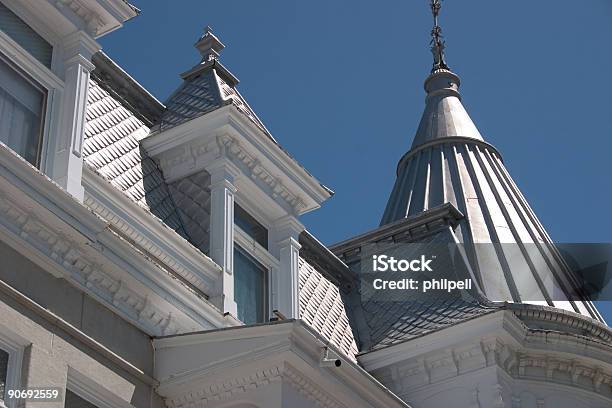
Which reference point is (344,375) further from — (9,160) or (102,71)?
(102,71)

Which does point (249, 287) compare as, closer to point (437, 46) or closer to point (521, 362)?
point (521, 362)

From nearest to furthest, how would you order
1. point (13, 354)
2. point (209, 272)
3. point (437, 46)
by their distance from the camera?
point (13, 354) → point (209, 272) → point (437, 46)

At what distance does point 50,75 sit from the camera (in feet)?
46.9

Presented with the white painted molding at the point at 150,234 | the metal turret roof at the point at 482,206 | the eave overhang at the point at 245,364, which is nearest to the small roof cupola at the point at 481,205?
the metal turret roof at the point at 482,206

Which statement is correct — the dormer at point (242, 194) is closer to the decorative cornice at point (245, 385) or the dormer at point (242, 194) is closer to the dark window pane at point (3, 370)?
the decorative cornice at point (245, 385)

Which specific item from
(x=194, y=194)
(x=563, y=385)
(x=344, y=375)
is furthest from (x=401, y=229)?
(x=344, y=375)

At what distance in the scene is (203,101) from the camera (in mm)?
17797

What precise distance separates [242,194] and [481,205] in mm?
7814

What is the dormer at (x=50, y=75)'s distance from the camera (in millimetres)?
13742

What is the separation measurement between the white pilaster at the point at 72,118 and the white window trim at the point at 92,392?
6.71 feet

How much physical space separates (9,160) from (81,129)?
6.73ft

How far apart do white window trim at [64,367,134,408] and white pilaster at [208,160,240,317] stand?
8.23ft

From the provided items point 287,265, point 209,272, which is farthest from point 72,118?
point 287,265

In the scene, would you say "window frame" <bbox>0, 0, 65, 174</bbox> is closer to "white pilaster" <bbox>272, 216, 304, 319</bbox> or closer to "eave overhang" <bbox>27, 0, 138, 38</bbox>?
"eave overhang" <bbox>27, 0, 138, 38</bbox>
